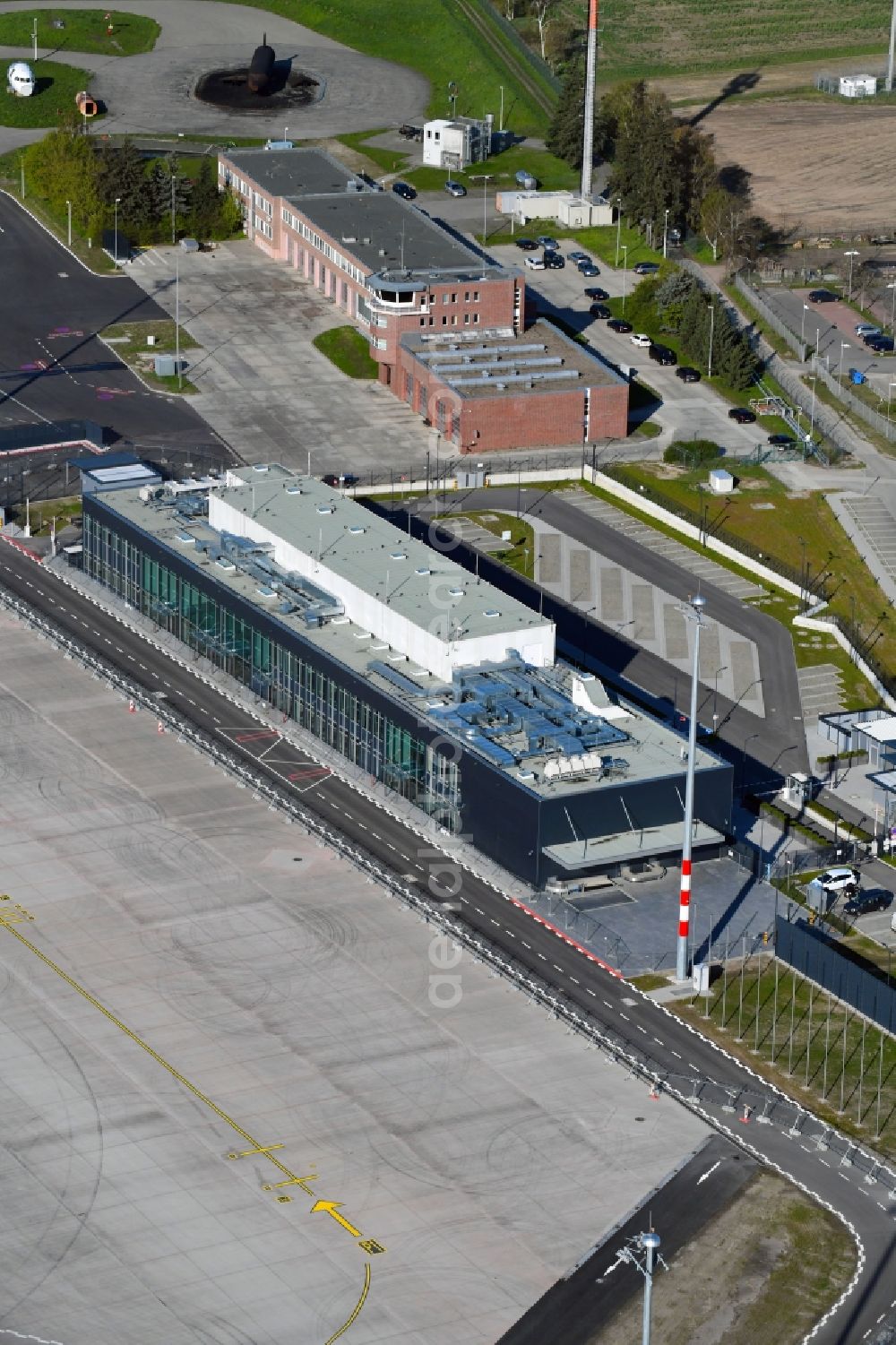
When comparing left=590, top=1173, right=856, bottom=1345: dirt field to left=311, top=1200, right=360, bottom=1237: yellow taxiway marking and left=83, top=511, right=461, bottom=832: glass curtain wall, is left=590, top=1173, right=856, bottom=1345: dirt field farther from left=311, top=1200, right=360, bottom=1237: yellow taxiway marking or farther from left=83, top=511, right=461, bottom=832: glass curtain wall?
left=83, top=511, right=461, bottom=832: glass curtain wall

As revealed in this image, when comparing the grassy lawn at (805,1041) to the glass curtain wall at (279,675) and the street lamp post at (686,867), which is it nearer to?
the street lamp post at (686,867)

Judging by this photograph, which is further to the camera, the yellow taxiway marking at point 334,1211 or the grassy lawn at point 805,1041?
the grassy lawn at point 805,1041

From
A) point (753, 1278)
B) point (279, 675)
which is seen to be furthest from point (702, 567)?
point (753, 1278)

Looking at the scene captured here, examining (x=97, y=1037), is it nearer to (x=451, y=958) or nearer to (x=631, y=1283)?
(x=451, y=958)

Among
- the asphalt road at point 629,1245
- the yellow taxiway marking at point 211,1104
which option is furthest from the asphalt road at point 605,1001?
the yellow taxiway marking at point 211,1104

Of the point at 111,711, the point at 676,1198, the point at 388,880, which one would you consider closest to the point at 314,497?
the point at 111,711

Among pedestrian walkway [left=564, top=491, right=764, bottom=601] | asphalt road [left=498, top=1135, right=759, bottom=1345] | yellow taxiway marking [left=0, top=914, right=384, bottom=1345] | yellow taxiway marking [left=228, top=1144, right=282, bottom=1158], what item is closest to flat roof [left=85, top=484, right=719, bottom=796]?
yellow taxiway marking [left=0, top=914, right=384, bottom=1345]
